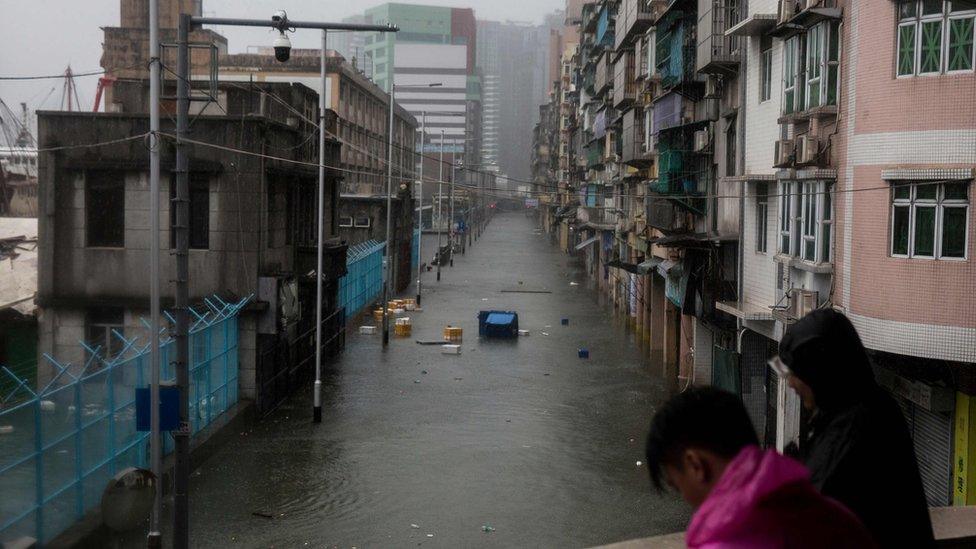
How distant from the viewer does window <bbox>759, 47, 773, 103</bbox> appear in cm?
1989

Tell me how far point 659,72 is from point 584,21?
143 feet

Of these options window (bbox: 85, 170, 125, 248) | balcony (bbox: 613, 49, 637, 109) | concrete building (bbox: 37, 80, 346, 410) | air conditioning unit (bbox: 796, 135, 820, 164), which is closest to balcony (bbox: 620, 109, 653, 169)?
Answer: balcony (bbox: 613, 49, 637, 109)

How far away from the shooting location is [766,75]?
20297mm

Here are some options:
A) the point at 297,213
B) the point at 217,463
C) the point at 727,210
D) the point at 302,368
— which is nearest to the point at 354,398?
the point at 302,368

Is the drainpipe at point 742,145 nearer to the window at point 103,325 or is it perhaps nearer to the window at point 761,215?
the window at point 761,215

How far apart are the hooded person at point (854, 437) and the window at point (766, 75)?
55.8 ft

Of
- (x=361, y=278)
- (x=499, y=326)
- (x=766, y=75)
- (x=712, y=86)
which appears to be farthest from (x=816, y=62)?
(x=361, y=278)

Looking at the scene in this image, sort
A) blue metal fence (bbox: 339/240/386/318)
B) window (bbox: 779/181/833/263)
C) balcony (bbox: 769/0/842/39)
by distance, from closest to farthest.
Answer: balcony (bbox: 769/0/842/39)
window (bbox: 779/181/833/263)
blue metal fence (bbox: 339/240/386/318)

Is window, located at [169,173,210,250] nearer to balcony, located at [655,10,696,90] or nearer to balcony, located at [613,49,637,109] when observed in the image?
balcony, located at [655,10,696,90]

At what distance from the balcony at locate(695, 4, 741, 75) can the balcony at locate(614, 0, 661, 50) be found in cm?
1141

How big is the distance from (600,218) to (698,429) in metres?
57.0

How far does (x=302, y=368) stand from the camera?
27.6 meters

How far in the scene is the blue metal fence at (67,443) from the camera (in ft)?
38.5

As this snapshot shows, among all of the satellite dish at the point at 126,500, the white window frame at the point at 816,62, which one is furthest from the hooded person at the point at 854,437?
the white window frame at the point at 816,62
